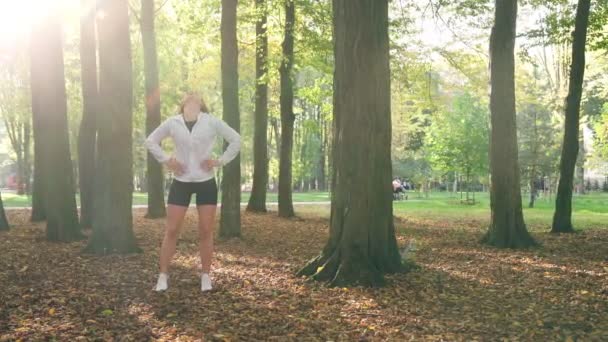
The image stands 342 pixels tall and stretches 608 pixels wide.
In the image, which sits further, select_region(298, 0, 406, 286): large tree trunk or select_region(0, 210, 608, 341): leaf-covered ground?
select_region(298, 0, 406, 286): large tree trunk

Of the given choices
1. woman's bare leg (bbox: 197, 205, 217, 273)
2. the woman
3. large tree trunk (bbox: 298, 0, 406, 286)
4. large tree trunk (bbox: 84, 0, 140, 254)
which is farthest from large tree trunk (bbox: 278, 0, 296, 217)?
woman's bare leg (bbox: 197, 205, 217, 273)

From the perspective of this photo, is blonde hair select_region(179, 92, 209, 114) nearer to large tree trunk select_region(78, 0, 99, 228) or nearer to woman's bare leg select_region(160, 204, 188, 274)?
woman's bare leg select_region(160, 204, 188, 274)

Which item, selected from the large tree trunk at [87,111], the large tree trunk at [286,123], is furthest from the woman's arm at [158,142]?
the large tree trunk at [286,123]

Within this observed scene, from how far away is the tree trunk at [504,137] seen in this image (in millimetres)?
10352

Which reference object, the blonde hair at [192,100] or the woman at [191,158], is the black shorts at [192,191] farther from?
the blonde hair at [192,100]

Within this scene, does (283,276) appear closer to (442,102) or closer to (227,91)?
(227,91)

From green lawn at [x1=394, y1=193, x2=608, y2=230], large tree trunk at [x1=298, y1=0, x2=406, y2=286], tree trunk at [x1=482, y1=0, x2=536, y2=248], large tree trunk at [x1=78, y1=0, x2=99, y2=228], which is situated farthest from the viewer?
green lawn at [x1=394, y1=193, x2=608, y2=230]

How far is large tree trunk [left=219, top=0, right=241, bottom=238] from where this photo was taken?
10.7m

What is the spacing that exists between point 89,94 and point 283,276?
289 inches

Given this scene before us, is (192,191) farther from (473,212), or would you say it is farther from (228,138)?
(473,212)

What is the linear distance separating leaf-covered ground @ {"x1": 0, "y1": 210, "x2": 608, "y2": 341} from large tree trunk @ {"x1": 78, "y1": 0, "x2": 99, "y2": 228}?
3.08m

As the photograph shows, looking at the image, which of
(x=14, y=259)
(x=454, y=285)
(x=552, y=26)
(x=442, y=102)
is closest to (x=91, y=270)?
(x=14, y=259)

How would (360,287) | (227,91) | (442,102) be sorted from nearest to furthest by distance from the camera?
(360,287) → (227,91) → (442,102)

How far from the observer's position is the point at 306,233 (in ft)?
41.1
